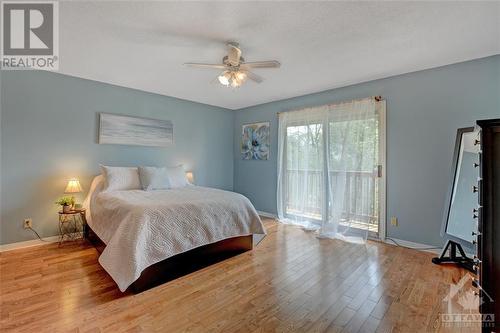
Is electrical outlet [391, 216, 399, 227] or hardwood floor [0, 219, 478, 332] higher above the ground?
electrical outlet [391, 216, 399, 227]

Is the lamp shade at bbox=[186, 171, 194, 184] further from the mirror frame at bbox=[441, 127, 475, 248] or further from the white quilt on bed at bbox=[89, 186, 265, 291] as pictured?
the mirror frame at bbox=[441, 127, 475, 248]

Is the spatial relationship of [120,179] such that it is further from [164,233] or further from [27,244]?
[164,233]

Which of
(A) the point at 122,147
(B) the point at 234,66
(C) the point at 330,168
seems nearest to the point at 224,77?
(B) the point at 234,66

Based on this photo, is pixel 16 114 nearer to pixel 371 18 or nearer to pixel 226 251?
pixel 226 251

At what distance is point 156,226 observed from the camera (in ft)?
7.00

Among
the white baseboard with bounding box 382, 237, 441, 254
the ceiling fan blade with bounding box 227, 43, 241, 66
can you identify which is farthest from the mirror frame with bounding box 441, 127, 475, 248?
the ceiling fan blade with bounding box 227, 43, 241, 66

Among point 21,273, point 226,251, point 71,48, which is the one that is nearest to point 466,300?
point 226,251

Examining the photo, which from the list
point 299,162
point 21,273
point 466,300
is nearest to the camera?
point 466,300

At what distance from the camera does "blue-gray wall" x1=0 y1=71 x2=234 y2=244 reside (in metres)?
2.91

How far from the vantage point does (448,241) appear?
2.58 m

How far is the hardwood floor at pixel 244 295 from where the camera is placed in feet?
5.33

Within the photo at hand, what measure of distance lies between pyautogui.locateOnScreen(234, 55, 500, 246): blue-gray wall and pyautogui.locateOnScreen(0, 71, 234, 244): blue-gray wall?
3.73 metres

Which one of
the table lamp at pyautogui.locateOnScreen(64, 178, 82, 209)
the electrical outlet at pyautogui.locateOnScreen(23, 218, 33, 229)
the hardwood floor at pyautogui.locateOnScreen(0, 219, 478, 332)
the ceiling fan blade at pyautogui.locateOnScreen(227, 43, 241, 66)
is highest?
the ceiling fan blade at pyautogui.locateOnScreen(227, 43, 241, 66)

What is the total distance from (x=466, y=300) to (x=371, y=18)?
2484 mm
